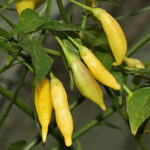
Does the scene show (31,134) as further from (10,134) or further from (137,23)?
(137,23)

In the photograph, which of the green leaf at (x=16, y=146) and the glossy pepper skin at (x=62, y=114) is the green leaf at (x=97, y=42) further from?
the green leaf at (x=16, y=146)

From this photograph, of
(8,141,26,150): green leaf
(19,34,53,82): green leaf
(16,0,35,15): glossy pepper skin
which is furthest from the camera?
(8,141,26,150): green leaf

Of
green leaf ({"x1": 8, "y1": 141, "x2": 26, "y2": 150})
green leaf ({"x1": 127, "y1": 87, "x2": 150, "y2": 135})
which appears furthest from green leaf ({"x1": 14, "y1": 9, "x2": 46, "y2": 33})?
green leaf ({"x1": 8, "y1": 141, "x2": 26, "y2": 150})

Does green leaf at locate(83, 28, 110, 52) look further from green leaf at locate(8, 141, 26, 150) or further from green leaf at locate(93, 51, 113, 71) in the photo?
green leaf at locate(8, 141, 26, 150)

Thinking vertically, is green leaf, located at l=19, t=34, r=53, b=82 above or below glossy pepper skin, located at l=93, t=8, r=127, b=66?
above

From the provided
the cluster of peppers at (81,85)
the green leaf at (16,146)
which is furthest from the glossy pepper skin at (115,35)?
the green leaf at (16,146)

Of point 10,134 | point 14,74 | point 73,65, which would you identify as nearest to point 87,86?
point 73,65
